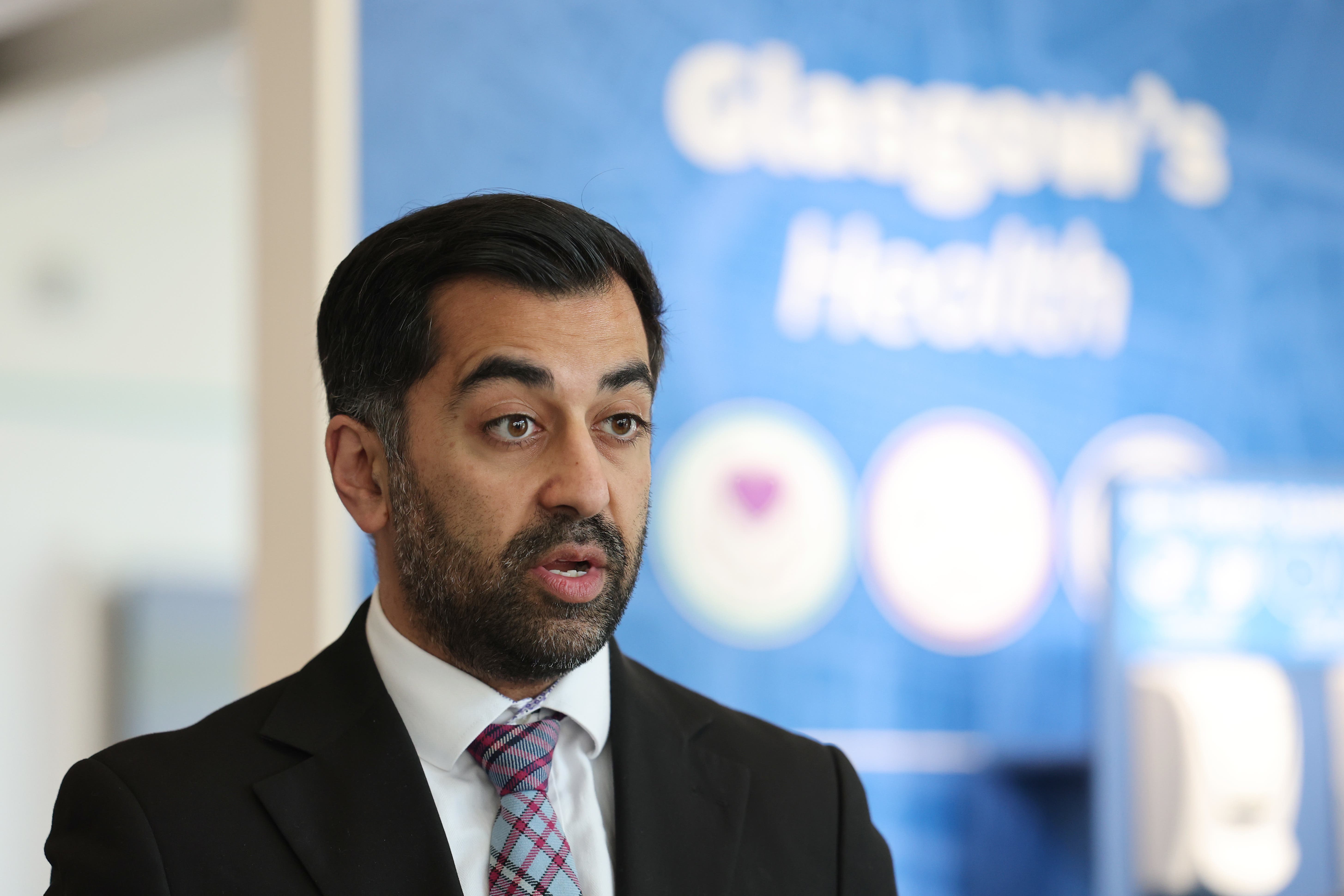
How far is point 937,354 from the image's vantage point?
9.25 ft

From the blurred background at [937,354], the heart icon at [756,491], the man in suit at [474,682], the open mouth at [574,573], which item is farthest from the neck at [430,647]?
the heart icon at [756,491]

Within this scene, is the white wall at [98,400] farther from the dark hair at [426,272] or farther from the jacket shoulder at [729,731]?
the jacket shoulder at [729,731]

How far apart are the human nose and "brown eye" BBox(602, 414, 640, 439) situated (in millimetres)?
54

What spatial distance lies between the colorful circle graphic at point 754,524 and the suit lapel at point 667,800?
1.29m

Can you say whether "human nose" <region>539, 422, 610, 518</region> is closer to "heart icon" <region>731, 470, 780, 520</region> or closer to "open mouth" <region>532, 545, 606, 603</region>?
"open mouth" <region>532, 545, 606, 603</region>

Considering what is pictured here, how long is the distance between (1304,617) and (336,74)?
2105mm

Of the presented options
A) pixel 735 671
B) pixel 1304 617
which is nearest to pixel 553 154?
pixel 735 671

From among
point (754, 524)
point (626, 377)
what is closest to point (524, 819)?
point (626, 377)

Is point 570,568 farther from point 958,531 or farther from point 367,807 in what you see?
point 958,531

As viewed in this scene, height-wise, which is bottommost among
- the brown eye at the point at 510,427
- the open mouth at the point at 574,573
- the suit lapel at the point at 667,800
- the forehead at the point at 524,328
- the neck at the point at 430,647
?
the suit lapel at the point at 667,800

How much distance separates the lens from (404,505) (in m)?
1.19

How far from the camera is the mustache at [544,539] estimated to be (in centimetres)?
112

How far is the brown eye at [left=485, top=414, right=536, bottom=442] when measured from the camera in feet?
3.73

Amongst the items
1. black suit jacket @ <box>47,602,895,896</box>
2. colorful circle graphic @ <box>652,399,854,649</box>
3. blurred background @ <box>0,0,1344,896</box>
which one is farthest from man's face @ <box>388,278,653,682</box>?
colorful circle graphic @ <box>652,399,854,649</box>
